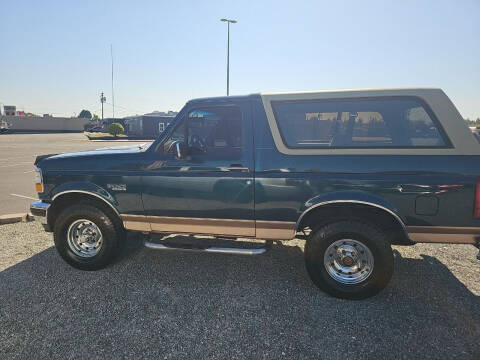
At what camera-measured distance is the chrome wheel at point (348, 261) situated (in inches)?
118

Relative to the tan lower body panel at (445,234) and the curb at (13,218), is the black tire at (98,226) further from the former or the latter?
the tan lower body panel at (445,234)

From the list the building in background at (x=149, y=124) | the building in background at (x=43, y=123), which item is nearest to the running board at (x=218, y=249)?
the building in background at (x=149, y=124)

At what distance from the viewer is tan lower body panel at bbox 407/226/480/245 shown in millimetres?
2719

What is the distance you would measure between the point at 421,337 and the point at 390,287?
32.5 inches

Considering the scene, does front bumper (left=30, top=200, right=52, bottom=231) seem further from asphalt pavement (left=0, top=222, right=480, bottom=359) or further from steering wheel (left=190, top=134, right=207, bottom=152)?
steering wheel (left=190, top=134, right=207, bottom=152)

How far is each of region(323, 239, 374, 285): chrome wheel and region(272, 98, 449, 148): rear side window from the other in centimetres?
104

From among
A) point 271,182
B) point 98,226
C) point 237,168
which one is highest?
point 237,168

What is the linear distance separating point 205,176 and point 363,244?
1.79 metres

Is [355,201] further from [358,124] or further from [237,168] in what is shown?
[237,168]

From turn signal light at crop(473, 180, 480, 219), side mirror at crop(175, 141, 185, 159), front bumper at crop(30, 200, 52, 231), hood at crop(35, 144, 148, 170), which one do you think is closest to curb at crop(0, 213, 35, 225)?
front bumper at crop(30, 200, 52, 231)

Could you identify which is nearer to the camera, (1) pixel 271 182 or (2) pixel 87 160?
(1) pixel 271 182

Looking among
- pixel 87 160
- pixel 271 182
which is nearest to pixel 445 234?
pixel 271 182

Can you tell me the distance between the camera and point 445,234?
2.77 metres

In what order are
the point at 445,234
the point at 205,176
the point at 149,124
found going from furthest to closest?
the point at 149,124 → the point at 205,176 → the point at 445,234
